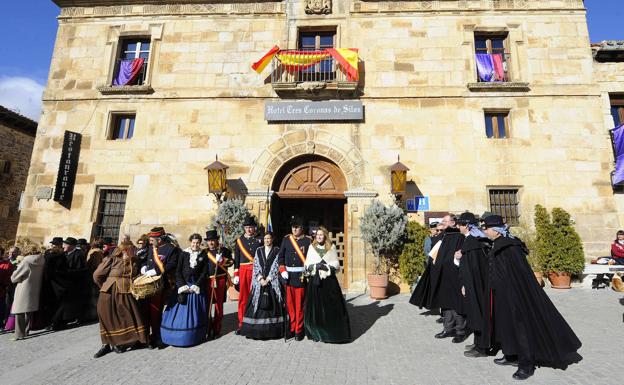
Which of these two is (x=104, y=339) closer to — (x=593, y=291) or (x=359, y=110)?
(x=359, y=110)

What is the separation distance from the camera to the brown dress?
209 inches

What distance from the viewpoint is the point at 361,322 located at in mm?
6848

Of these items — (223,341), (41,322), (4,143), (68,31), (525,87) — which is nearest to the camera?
(223,341)

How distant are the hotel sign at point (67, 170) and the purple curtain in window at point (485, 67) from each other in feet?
47.7

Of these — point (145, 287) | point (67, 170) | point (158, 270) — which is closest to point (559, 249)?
point (158, 270)

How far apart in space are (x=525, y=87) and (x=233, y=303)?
38.7ft

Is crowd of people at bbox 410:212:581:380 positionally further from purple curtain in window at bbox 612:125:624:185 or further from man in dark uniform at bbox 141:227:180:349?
purple curtain in window at bbox 612:125:624:185

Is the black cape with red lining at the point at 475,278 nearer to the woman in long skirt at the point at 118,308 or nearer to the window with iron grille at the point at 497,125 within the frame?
the woman in long skirt at the point at 118,308

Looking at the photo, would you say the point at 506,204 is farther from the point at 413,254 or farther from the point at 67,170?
the point at 67,170

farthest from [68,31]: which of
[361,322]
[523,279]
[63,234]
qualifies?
[523,279]

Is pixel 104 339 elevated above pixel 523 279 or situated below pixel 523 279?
below

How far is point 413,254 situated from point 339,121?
16.4 feet

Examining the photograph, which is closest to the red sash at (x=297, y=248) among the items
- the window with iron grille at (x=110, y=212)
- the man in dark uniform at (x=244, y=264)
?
the man in dark uniform at (x=244, y=264)

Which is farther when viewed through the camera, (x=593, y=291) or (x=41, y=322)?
(x=593, y=291)
